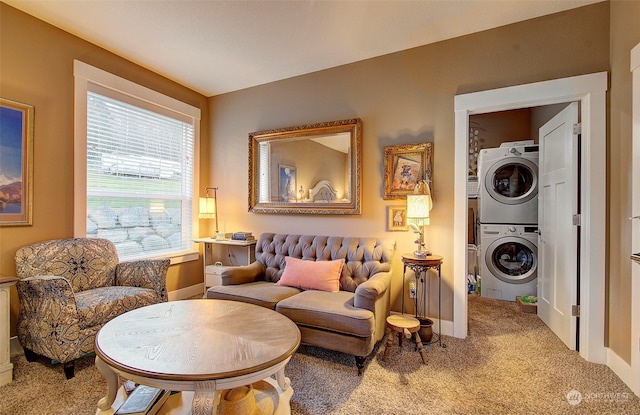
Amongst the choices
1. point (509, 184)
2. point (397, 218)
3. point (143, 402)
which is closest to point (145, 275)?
point (143, 402)

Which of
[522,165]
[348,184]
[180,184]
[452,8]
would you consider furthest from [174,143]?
[522,165]

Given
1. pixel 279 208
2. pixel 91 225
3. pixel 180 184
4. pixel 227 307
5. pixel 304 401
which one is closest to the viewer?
pixel 304 401

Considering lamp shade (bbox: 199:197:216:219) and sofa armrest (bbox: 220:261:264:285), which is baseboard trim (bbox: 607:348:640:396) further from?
lamp shade (bbox: 199:197:216:219)

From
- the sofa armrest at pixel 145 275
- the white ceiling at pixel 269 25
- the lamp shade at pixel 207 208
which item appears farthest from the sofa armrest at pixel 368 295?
the lamp shade at pixel 207 208

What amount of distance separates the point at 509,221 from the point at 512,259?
505 mm

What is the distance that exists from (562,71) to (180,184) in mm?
4163

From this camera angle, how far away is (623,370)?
2.10 metres

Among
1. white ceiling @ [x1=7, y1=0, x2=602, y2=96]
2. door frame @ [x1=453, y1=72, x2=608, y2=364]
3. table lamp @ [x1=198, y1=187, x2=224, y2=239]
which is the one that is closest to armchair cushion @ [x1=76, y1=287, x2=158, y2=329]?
table lamp @ [x1=198, y1=187, x2=224, y2=239]

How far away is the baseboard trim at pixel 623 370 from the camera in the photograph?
6.42 feet

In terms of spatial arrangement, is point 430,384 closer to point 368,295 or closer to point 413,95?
point 368,295

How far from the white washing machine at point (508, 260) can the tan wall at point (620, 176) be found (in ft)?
5.21

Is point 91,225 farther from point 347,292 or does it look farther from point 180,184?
point 347,292

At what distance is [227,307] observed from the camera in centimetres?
208

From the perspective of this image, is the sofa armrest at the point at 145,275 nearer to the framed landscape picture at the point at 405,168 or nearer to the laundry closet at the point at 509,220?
the framed landscape picture at the point at 405,168
